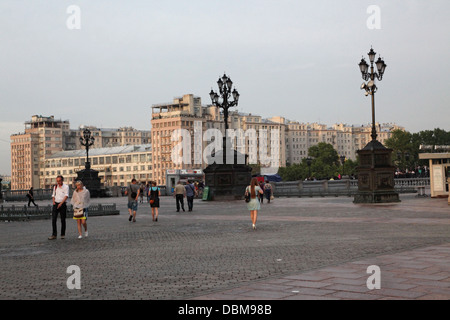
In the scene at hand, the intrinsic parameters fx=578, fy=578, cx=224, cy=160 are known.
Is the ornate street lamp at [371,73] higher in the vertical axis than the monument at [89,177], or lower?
higher

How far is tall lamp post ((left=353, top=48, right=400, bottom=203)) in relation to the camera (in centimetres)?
2662

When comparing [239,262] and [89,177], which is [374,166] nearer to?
[239,262]

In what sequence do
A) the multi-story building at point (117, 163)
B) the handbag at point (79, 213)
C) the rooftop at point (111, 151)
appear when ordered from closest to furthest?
the handbag at point (79, 213), the multi-story building at point (117, 163), the rooftop at point (111, 151)

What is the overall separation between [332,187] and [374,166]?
63.2 ft

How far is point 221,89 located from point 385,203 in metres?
13.3

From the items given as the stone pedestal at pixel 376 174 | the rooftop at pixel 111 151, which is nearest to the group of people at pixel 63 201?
the stone pedestal at pixel 376 174

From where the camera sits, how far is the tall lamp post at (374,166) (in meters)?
26.6

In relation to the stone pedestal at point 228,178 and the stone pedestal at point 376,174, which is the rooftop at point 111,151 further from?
the stone pedestal at point 376,174

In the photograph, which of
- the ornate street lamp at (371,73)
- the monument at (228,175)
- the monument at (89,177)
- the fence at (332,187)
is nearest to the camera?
the ornate street lamp at (371,73)

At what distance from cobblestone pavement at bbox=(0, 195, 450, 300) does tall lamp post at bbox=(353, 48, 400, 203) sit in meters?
10.0

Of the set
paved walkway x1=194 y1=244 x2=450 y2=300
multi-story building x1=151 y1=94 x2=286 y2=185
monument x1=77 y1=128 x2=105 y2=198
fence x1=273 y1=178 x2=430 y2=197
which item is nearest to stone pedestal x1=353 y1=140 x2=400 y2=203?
fence x1=273 y1=178 x2=430 y2=197

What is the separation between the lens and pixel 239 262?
9.67 meters
